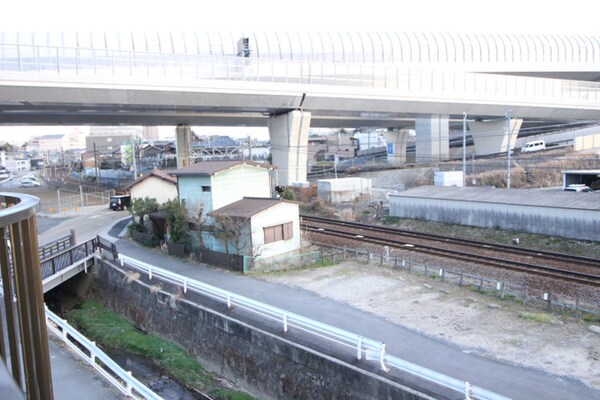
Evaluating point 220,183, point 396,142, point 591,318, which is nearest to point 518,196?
point 591,318

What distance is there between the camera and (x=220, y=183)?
17625 mm

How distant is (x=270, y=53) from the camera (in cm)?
3791

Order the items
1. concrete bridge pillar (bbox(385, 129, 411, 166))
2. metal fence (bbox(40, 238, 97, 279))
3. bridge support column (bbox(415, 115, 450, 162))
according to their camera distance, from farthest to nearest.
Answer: concrete bridge pillar (bbox(385, 129, 411, 166)), bridge support column (bbox(415, 115, 450, 162)), metal fence (bbox(40, 238, 97, 279))

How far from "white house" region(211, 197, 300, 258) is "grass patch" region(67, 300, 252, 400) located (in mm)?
3972

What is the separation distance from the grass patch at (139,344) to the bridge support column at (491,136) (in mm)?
36766

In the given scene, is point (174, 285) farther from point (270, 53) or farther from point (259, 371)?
point (270, 53)

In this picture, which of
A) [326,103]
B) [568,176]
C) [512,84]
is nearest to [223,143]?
[326,103]

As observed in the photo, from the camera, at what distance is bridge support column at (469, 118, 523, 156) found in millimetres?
41938

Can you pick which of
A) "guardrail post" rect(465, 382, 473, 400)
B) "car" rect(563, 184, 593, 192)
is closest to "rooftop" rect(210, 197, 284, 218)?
"guardrail post" rect(465, 382, 473, 400)

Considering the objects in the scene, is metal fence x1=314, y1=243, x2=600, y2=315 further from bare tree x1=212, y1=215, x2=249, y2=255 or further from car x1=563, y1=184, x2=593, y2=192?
car x1=563, y1=184, x2=593, y2=192

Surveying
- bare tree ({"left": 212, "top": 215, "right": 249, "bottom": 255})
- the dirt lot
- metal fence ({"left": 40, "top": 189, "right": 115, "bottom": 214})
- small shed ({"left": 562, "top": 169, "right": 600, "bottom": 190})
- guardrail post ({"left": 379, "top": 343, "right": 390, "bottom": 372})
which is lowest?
metal fence ({"left": 40, "top": 189, "right": 115, "bottom": 214})

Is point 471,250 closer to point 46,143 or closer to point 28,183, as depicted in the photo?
point 28,183

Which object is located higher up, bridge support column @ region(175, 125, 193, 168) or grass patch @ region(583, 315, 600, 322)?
bridge support column @ region(175, 125, 193, 168)

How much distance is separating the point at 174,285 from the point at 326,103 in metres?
22.3
